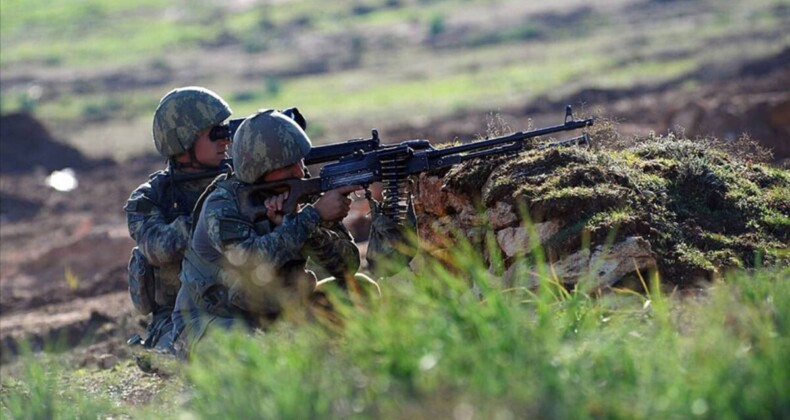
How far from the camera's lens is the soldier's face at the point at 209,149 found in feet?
31.0

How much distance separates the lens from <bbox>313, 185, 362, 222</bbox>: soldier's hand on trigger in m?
7.73

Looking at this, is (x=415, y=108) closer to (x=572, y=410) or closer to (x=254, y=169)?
(x=254, y=169)

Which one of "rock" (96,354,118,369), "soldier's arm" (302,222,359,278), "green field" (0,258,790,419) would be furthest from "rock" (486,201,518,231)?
"rock" (96,354,118,369)

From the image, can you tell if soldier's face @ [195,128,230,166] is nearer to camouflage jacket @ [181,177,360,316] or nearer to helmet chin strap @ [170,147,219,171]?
helmet chin strap @ [170,147,219,171]

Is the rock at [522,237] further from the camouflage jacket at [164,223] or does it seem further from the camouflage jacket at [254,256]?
the camouflage jacket at [164,223]

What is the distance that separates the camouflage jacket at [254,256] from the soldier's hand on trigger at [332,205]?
0.04 m

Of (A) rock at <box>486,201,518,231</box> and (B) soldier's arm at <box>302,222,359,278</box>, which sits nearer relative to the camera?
(B) soldier's arm at <box>302,222,359,278</box>

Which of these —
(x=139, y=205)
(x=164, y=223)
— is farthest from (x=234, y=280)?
(x=139, y=205)

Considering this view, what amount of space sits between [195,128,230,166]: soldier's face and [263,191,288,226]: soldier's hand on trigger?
1.57m

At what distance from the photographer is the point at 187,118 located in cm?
942

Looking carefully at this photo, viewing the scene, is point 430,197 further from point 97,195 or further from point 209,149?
point 97,195

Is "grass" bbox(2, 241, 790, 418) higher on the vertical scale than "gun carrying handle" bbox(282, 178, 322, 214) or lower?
lower

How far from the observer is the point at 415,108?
3622 cm

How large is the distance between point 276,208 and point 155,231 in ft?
4.98
